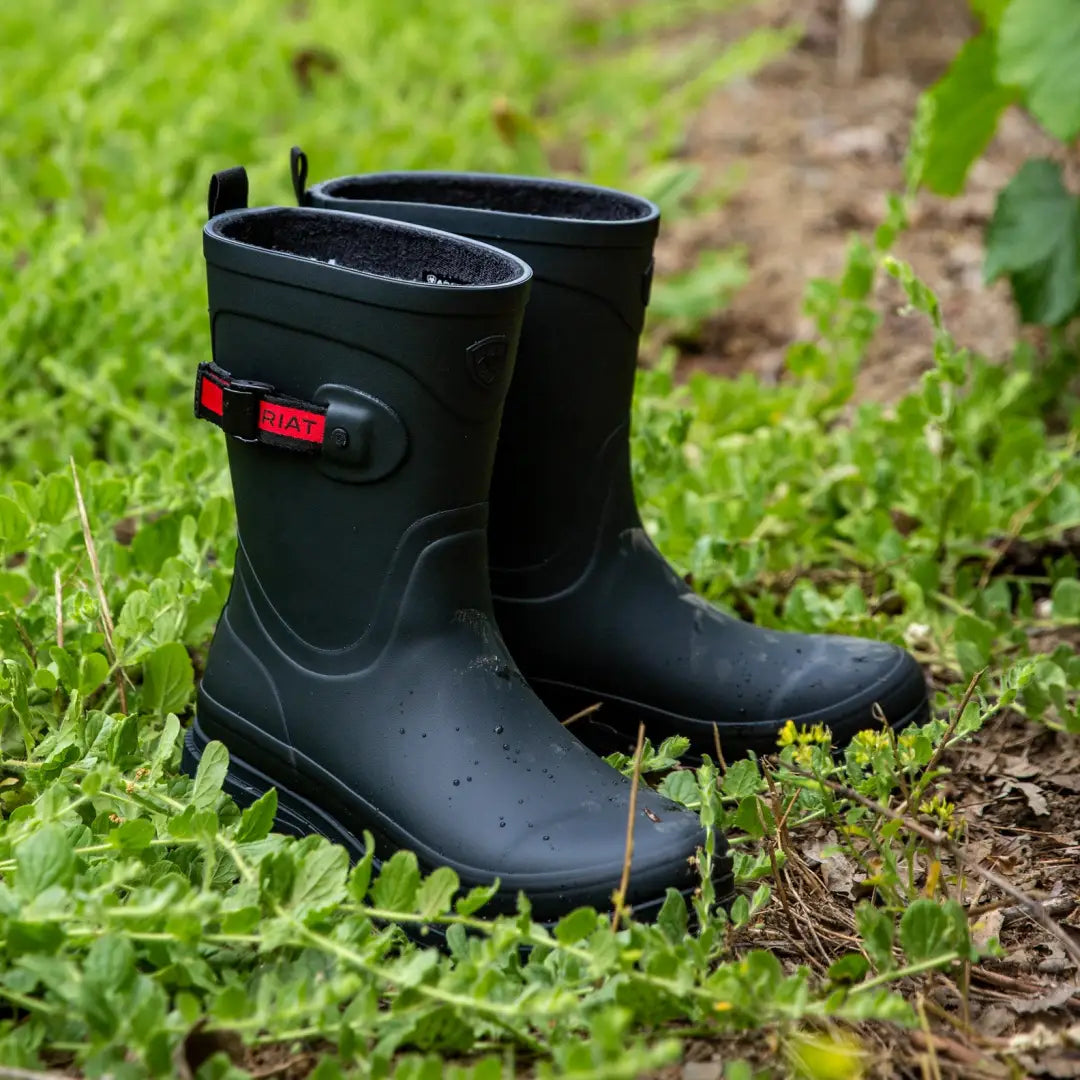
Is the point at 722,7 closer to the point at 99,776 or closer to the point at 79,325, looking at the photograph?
the point at 79,325

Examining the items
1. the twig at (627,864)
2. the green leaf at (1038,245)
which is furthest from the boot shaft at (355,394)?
the green leaf at (1038,245)

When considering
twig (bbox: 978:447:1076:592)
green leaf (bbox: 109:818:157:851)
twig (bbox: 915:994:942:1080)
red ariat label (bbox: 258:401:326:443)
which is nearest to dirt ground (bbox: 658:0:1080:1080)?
twig (bbox: 915:994:942:1080)

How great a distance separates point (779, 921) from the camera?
4.33 ft

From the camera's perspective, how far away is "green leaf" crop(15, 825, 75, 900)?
3.56ft

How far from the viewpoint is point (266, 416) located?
1.31 metres

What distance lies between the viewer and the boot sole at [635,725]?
1601 millimetres

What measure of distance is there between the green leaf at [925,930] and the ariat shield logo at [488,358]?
58 centimetres

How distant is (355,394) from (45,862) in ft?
1.54

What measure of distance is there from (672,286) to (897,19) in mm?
2298

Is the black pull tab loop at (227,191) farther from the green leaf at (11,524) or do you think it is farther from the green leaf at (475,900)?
the green leaf at (475,900)

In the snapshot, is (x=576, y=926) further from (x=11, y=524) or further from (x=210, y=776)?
(x=11, y=524)

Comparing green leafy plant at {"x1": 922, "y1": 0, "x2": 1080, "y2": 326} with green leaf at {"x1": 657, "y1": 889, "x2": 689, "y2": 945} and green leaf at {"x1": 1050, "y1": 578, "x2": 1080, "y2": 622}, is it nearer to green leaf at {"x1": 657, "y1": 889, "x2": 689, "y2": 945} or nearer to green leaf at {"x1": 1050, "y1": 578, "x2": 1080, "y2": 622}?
green leaf at {"x1": 1050, "y1": 578, "x2": 1080, "y2": 622}

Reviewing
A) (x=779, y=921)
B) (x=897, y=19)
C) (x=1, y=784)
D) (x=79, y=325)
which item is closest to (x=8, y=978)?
(x=1, y=784)

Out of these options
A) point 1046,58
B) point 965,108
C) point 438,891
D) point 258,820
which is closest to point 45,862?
point 258,820
